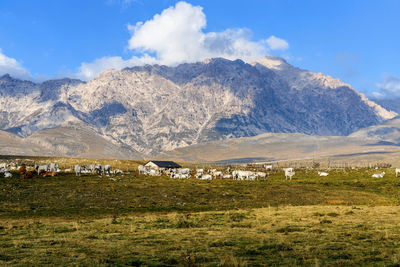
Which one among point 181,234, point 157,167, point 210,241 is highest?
point 157,167

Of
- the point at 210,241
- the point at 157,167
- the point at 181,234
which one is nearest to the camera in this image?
the point at 210,241

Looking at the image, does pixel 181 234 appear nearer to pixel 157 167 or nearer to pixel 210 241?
pixel 210 241

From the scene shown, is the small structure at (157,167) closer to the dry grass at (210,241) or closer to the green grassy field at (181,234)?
the green grassy field at (181,234)

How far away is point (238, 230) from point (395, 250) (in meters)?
11.0

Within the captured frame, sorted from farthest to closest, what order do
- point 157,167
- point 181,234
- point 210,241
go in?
point 157,167 < point 181,234 < point 210,241

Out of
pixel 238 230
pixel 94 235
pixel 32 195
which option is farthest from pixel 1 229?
pixel 32 195

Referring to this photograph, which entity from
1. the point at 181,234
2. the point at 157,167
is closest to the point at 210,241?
the point at 181,234

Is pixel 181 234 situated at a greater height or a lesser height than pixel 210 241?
lesser

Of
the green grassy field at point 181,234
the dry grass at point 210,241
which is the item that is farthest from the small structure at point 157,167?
the dry grass at point 210,241

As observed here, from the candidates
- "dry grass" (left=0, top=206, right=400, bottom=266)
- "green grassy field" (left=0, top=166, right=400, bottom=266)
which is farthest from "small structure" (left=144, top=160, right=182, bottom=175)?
"dry grass" (left=0, top=206, right=400, bottom=266)

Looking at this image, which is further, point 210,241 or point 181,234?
point 181,234

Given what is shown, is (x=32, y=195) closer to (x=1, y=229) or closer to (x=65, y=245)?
(x=1, y=229)

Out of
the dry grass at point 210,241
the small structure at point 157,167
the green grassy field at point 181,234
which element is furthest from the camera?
the small structure at point 157,167

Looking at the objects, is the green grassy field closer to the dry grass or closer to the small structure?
the dry grass
